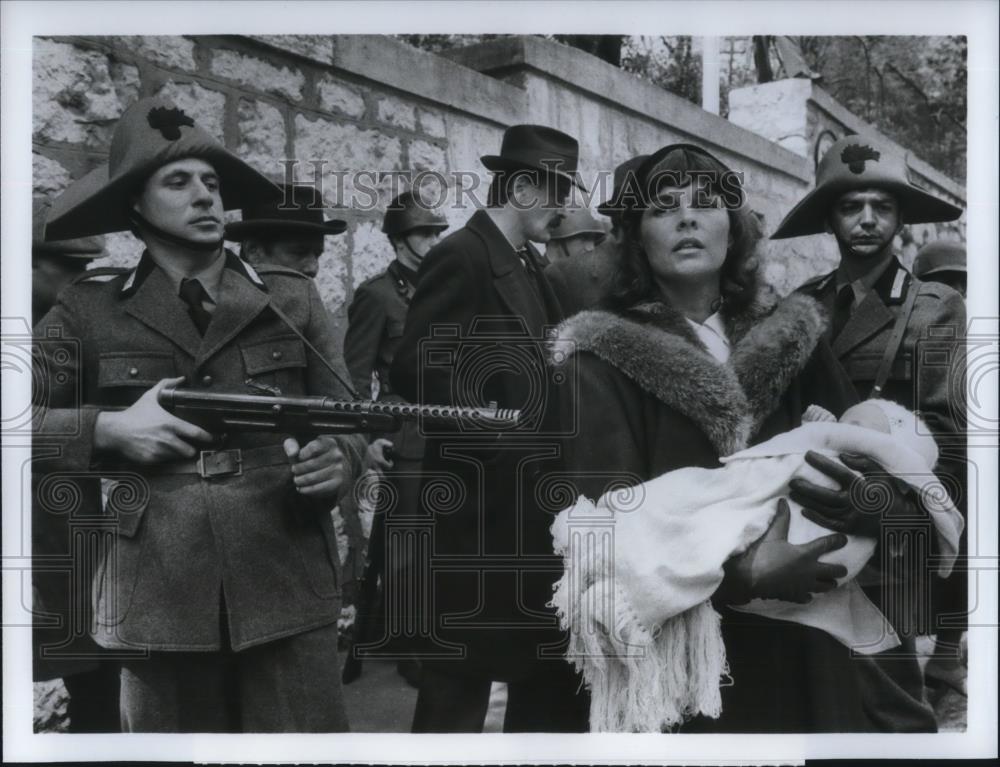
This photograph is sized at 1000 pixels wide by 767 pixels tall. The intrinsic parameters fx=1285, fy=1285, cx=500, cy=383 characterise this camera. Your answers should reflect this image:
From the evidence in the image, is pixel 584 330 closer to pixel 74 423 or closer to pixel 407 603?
pixel 407 603

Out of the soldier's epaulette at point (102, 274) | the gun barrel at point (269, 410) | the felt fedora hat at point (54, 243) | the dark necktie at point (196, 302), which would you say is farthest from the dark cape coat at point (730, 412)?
the felt fedora hat at point (54, 243)

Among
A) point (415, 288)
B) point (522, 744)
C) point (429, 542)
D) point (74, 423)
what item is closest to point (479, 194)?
point (415, 288)

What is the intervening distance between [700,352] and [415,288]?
1.02 m

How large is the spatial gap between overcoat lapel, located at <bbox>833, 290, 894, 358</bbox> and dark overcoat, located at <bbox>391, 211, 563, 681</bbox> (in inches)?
41.2

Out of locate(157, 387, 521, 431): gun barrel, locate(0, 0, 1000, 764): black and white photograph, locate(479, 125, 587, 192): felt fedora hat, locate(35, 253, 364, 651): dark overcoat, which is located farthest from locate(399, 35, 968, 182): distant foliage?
locate(157, 387, 521, 431): gun barrel

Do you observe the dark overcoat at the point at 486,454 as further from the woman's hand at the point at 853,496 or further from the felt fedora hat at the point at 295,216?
the woman's hand at the point at 853,496

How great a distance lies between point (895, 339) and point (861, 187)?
58 cm

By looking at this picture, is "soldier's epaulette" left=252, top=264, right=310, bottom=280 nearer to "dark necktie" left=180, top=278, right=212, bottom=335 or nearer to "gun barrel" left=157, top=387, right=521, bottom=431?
"dark necktie" left=180, top=278, right=212, bottom=335

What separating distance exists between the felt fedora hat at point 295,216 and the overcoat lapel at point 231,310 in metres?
0.21

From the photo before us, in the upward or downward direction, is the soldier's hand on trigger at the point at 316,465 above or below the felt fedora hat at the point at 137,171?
below

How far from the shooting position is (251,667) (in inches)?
172

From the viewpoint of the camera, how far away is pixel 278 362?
4367mm

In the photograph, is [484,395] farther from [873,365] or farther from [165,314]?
[873,365]

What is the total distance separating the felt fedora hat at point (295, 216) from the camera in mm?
4508
